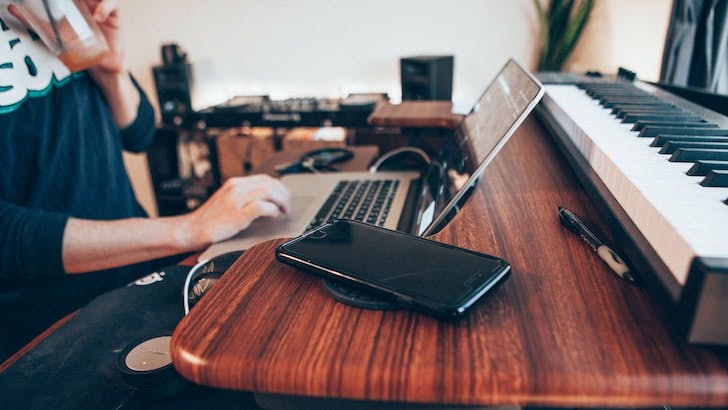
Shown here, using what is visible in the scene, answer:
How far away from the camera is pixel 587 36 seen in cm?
243

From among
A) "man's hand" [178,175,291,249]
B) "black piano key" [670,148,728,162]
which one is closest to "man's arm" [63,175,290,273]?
"man's hand" [178,175,291,249]

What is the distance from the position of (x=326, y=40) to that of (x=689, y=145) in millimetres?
2576

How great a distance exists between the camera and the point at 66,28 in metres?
0.79

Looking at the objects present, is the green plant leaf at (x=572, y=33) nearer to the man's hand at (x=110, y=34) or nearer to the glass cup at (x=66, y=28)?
the man's hand at (x=110, y=34)

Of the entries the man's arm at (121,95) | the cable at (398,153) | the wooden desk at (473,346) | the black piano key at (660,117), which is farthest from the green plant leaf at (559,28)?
the wooden desk at (473,346)

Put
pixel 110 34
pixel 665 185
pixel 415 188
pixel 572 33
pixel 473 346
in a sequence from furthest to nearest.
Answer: pixel 572 33 < pixel 110 34 < pixel 415 188 < pixel 665 185 < pixel 473 346

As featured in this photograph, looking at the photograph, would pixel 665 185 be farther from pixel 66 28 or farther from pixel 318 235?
pixel 66 28

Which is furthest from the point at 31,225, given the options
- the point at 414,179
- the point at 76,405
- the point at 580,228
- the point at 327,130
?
the point at 327,130

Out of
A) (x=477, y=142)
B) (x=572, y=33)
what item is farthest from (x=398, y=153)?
(x=572, y=33)

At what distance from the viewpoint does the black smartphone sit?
1.16 ft

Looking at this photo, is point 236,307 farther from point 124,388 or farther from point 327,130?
point 327,130

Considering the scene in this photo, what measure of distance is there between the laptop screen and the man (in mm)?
254

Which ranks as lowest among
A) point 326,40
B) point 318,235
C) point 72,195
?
point 72,195

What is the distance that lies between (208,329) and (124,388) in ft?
0.69
